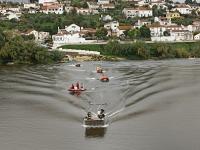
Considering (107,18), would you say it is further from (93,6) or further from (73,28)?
(93,6)

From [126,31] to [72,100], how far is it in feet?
133

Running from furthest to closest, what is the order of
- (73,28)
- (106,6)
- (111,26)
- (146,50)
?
(106,6)
(111,26)
(73,28)
(146,50)

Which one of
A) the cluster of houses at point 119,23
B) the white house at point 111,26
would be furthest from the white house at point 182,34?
the white house at point 111,26

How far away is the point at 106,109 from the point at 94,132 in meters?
3.90

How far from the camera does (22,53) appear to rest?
51.4m

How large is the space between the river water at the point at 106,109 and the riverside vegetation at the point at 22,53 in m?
7.70

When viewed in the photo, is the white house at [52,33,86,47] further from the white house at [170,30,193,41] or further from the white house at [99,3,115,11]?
the white house at [99,3,115,11]

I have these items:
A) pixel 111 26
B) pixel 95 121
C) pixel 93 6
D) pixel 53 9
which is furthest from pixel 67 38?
pixel 95 121

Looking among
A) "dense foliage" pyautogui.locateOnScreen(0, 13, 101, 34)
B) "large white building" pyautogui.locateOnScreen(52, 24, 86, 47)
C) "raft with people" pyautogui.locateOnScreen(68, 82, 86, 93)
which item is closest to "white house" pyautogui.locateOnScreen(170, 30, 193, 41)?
"dense foliage" pyautogui.locateOnScreen(0, 13, 101, 34)

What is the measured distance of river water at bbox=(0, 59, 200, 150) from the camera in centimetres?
2262

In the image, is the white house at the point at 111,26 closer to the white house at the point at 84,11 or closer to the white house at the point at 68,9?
the white house at the point at 84,11

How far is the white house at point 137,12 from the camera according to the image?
8933cm

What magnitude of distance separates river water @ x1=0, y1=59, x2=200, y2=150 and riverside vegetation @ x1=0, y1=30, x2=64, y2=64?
25.3ft

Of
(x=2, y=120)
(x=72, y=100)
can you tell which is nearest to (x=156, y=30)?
(x=72, y=100)
